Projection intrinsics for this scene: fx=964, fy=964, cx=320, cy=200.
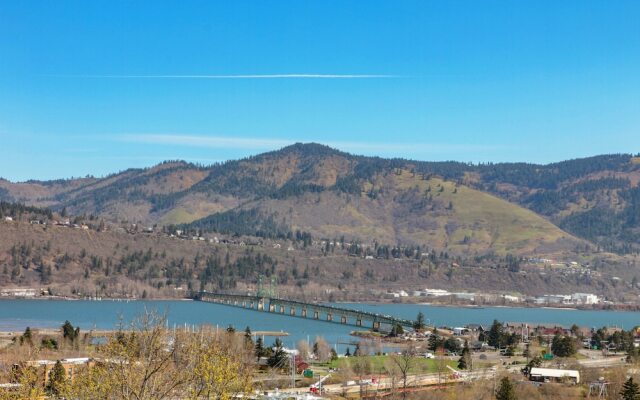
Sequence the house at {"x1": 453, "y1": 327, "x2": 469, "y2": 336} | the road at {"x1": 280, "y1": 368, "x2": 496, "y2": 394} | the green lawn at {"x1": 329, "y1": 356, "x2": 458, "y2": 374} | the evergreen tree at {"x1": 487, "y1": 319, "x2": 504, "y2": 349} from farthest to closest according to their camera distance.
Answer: the house at {"x1": 453, "y1": 327, "x2": 469, "y2": 336} < the evergreen tree at {"x1": 487, "y1": 319, "x2": 504, "y2": 349} < the green lawn at {"x1": 329, "y1": 356, "x2": 458, "y2": 374} < the road at {"x1": 280, "y1": 368, "x2": 496, "y2": 394}

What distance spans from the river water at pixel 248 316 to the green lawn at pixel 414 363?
1637cm

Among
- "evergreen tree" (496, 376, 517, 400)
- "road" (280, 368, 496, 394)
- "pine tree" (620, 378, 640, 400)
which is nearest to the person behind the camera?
"pine tree" (620, 378, 640, 400)

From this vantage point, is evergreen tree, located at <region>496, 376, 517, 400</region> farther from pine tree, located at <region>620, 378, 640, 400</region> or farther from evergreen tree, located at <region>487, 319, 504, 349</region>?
evergreen tree, located at <region>487, 319, 504, 349</region>

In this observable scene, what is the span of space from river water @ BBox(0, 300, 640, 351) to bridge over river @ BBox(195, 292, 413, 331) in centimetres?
328

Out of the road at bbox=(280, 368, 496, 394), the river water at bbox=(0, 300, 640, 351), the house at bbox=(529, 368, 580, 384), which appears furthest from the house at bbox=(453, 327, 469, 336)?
the house at bbox=(529, 368, 580, 384)

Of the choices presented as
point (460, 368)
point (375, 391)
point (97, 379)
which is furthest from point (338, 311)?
point (97, 379)

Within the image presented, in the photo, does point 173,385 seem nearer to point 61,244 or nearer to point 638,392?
point 638,392

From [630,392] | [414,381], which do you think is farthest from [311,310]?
[630,392]

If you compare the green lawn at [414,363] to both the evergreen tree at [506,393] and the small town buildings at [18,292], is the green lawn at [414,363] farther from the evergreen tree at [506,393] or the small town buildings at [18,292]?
the small town buildings at [18,292]

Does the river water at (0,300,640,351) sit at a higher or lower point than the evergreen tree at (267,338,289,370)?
lower

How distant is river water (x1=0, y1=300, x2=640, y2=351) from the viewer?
105250 mm

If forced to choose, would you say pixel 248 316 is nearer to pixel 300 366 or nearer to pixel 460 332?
pixel 460 332

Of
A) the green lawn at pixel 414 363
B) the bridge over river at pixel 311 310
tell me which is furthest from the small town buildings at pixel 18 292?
the green lawn at pixel 414 363

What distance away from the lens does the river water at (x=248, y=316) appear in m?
105
